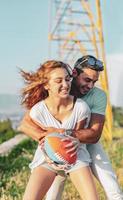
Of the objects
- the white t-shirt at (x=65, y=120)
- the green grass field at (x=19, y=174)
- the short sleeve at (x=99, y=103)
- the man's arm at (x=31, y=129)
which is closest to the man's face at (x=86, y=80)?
the short sleeve at (x=99, y=103)

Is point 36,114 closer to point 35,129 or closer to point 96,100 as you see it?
point 35,129

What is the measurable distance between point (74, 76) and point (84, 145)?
0.69m

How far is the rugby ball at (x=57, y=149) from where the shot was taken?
5.74 meters

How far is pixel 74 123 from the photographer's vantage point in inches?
231

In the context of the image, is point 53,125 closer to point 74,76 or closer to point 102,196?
point 74,76

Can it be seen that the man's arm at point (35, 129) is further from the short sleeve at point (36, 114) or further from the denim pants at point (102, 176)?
the denim pants at point (102, 176)

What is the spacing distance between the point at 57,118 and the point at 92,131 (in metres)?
0.35

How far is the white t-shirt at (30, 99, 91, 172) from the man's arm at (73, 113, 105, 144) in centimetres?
7

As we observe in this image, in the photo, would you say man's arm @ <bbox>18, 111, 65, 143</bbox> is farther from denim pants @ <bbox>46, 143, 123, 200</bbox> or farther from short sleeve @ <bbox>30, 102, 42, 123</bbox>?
denim pants @ <bbox>46, 143, 123, 200</bbox>

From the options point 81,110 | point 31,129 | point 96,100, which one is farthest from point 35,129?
point 96,100

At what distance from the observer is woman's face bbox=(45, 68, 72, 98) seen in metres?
5.76

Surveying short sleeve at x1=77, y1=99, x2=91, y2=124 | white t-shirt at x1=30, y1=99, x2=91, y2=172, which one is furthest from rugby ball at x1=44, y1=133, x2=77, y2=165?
short sleeve at x1=77, y1=99, x2=91, y2=124

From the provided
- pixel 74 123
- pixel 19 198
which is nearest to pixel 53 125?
pixel 74 123

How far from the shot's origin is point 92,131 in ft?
19.4
